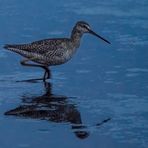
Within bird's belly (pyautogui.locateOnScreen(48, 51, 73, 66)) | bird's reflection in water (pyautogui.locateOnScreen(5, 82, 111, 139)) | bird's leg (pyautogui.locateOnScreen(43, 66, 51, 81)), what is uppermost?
bird's belly (pyautogui.locateOnScreen(48, 51, 73, 66))

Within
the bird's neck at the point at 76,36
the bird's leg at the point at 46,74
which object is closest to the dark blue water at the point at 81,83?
the bird's leg at the point at 46,74

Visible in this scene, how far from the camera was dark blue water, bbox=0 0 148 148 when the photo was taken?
1009 centimetres

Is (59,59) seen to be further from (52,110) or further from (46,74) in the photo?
(52,110)

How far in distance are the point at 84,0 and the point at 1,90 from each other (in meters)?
5.92

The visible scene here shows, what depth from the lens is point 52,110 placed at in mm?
11109

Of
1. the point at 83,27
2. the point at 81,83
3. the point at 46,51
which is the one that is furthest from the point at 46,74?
the point at 83,27

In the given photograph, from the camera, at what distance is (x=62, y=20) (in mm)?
15781

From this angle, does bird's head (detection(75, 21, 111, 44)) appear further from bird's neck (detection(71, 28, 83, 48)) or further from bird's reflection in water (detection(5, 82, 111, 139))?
bird's reflection in water (detection(5, 82, 111, 139))

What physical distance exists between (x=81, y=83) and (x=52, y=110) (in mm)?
1337

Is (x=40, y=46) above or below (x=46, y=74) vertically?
above

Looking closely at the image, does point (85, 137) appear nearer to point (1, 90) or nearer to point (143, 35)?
point (1, 90)

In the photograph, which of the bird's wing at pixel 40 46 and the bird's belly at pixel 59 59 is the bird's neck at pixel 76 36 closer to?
the bird's wing at pixel 40 46

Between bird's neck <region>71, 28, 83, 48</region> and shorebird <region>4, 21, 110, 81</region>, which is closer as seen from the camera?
shorebird <region>4, 21, 110, 81</region>

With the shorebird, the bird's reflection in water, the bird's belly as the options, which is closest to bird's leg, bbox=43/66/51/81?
the shorebird
